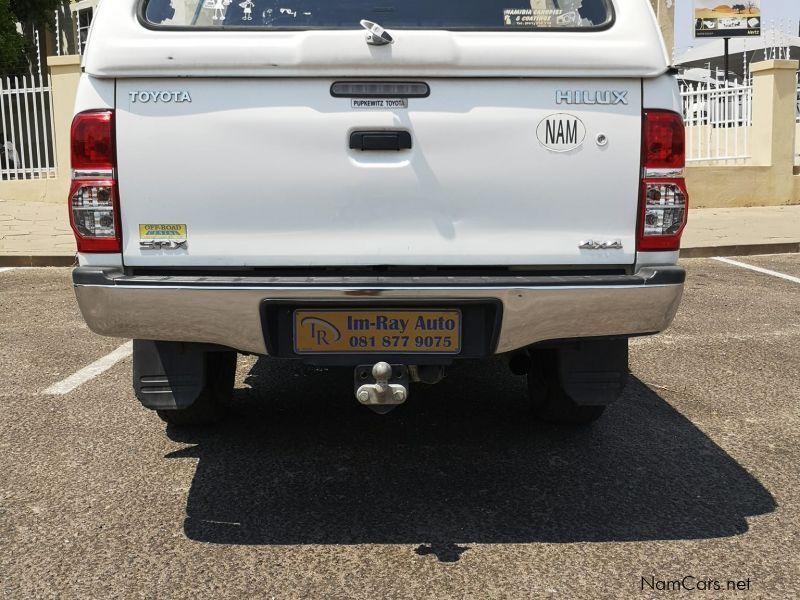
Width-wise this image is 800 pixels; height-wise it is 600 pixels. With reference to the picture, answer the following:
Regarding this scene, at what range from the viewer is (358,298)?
3.02 m

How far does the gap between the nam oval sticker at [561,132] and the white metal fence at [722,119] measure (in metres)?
12.3

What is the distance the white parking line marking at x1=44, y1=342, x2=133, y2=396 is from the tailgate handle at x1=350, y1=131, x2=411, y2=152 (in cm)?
263

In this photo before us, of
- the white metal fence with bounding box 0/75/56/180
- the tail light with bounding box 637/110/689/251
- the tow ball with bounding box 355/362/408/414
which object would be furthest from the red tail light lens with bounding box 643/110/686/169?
the white metal fence with bounding box 0/75/56/180

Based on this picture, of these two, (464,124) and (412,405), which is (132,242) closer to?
(464,124)

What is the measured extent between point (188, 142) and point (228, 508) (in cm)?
129

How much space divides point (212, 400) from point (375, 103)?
1.67 m

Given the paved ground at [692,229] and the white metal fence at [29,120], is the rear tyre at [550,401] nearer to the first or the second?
the paved ground at [692,229]

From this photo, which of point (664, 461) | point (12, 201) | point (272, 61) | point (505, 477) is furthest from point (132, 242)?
point (12, 201)

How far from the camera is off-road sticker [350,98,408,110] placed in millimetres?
3037

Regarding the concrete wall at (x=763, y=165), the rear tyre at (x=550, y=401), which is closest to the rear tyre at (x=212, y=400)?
the rear tyre at (x=550, y=401)

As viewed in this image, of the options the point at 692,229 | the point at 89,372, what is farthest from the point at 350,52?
the point at 692,229

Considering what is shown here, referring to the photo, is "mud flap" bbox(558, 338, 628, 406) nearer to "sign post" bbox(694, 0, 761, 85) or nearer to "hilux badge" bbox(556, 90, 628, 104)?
"hilux badge" bbox(556, 90, 628, 104)

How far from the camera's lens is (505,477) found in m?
3.69

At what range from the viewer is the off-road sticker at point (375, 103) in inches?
120
